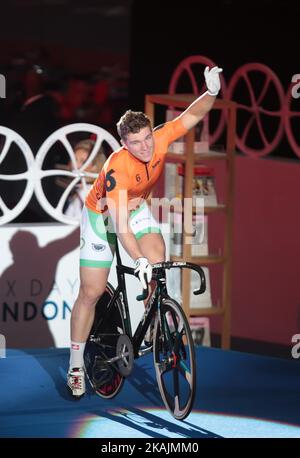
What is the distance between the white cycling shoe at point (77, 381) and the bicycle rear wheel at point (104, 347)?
0.11m

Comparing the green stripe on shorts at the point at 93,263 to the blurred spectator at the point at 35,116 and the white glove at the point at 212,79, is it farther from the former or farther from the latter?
the blurred spectator at the point at 35,116

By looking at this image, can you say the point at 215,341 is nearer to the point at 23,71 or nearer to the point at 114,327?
the point at 114,327

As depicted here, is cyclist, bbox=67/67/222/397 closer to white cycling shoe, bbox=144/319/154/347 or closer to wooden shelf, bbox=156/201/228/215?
white cycling shoe, bbox=144/319/154/347

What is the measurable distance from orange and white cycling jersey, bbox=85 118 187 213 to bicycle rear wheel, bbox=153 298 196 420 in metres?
0.66

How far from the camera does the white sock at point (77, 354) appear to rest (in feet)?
25.1

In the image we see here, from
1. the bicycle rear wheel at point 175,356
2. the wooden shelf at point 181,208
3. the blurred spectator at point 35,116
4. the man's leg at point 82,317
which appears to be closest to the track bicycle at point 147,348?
the bicycle rear wheel at point 175,356

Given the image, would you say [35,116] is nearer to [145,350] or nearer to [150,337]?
[150,337]

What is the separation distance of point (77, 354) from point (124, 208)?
1044 mm

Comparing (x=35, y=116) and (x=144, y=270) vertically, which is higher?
(x=35, y=116)

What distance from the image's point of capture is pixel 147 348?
7363mm

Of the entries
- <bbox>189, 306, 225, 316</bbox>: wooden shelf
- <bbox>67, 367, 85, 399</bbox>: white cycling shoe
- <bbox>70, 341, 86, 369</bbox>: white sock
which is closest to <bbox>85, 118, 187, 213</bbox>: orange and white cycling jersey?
<bbox>70, 341, 86, 369</bbox>: white sock

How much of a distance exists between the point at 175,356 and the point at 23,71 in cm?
1347

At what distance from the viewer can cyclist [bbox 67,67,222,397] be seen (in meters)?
7.20

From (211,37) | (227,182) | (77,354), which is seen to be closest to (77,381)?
(77,354)
